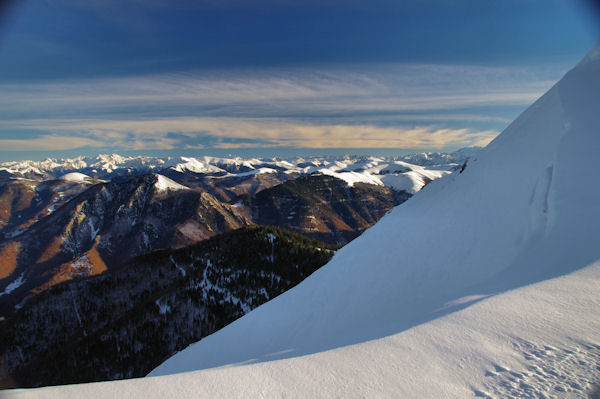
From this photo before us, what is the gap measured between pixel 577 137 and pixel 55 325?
6143 inches

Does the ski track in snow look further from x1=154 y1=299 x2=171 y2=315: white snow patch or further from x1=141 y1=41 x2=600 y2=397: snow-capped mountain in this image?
x1=154 y1=299 x2=171 y2=315: white snow patch

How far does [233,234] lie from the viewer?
10488cm

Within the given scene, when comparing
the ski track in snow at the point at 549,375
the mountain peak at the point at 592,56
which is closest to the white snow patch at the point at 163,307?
the ski track in snow at the point at 549,375

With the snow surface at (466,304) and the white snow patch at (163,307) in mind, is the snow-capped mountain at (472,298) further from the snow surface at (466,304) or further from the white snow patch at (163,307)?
the white snow patch at (163,307)

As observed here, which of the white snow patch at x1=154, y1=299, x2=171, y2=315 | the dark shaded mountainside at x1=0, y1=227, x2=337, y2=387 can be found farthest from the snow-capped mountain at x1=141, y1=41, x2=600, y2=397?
the white snow patch at x1=154, y1=299, x2=171, y2=315

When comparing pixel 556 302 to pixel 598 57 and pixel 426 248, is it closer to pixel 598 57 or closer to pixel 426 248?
pixel 426 248

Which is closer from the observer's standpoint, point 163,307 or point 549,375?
point 549,375

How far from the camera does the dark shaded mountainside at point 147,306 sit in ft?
255

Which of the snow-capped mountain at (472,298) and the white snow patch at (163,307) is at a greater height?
the snow-capped mountain at (472,298)

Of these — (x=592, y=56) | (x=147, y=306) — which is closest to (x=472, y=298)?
(x=592, y=56)

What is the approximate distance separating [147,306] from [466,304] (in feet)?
329

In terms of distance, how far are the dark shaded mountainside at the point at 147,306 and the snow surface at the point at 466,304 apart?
5290 cm

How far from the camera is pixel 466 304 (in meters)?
11.0

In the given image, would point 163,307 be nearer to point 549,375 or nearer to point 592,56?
point 549,375
